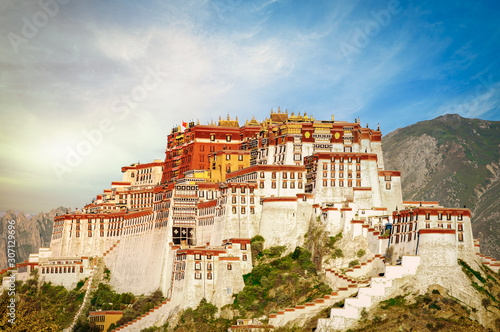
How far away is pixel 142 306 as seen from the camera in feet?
410

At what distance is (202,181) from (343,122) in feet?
98.1

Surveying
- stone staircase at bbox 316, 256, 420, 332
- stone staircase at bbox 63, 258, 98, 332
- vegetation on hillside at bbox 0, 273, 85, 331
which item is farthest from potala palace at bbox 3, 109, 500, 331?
vegetation on hillside at bbox 0, 273, 85, 331

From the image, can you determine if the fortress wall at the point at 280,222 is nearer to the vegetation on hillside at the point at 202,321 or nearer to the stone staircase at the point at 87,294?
the vegetation on hillside at the point at 202,321

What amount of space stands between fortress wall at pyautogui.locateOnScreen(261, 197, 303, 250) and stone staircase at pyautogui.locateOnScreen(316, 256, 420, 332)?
26.4 m

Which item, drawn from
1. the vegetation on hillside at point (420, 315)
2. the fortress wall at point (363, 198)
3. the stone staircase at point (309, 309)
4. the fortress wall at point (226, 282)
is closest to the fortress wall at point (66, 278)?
the fortress wall at point (226, 282)

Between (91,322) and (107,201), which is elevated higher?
(107,201)

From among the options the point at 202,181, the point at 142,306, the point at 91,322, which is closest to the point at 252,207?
the point at 202,181

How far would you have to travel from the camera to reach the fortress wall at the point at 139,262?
133m

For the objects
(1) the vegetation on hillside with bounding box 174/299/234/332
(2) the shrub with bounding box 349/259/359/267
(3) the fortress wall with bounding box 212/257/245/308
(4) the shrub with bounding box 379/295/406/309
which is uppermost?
(2) the shrub with bounding box 349/259/359/267

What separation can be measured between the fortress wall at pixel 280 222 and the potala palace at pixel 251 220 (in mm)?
172

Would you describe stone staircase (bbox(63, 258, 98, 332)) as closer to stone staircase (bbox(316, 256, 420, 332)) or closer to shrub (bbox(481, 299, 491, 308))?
stone staircase (bbox(316, 256, 420, 332))

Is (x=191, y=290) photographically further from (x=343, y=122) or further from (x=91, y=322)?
(x=343, y=122)

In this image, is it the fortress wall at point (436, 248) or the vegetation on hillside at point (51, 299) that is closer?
the fortress wall at point (436, 248)

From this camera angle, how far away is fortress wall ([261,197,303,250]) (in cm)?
12862
